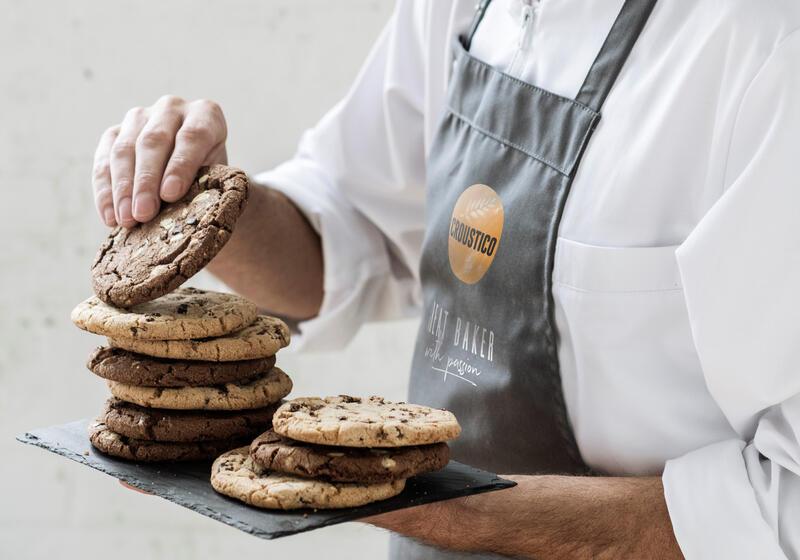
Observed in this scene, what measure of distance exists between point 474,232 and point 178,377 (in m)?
0.39

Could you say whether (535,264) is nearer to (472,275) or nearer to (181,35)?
(472,275)

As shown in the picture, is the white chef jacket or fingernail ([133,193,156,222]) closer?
the white chef jacket

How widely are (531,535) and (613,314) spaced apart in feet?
0.80

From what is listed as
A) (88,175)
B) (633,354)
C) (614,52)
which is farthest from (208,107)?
(88,175)

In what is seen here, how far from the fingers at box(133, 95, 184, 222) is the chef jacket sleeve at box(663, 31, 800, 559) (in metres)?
0.58

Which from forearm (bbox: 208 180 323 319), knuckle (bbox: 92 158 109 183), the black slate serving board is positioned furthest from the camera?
forearm (bbox: 208 180 323 319)

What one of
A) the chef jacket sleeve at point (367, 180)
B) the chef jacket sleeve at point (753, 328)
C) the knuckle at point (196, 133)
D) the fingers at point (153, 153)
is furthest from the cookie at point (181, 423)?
the chef jacket sleeve at point (367, 180)

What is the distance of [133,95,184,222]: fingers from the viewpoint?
3.59ft

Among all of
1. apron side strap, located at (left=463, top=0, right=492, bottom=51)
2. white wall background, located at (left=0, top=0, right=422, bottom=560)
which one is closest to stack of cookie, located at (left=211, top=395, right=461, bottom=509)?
apron side strap, located at (left=463, top=0, right=492, bottom=51)

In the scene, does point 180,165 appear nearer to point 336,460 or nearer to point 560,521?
point 336,460

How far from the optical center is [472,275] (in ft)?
3.80

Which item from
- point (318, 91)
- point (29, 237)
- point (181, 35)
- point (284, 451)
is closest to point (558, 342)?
point (284, 451)

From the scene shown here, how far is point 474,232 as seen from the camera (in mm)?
1152

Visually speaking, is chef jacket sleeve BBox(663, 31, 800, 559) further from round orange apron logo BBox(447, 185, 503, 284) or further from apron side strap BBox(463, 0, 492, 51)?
apron side strap BBox(463, 0, 492, 51)
